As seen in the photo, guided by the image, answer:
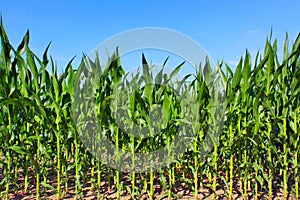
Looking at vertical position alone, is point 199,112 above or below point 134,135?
above

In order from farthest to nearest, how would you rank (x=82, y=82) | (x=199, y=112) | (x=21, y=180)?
(x=21, y=180) < (x=82, y=82) < (x=199, y=112)

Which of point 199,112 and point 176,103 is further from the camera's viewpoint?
point 176,103

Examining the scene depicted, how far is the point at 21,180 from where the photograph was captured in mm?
3166

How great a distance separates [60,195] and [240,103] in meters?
1.80

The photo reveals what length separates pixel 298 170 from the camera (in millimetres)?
2484

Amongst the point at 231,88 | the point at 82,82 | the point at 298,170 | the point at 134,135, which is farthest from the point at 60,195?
the point at 298,170

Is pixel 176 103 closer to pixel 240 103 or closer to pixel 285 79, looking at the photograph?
→ pixel 240 103

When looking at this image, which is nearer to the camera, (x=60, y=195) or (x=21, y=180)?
(x=60, y=195)

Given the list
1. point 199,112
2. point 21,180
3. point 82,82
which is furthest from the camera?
point 21,180

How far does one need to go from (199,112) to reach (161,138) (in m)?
0.42

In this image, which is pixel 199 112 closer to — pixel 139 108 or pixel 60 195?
pixel 139 108

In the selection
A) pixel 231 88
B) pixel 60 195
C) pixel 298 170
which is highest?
pixel 231 88

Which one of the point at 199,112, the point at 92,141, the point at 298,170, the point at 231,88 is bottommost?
the point at 298,170

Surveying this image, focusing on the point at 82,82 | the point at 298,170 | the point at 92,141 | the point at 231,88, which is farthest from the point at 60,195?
the point at 298,170
